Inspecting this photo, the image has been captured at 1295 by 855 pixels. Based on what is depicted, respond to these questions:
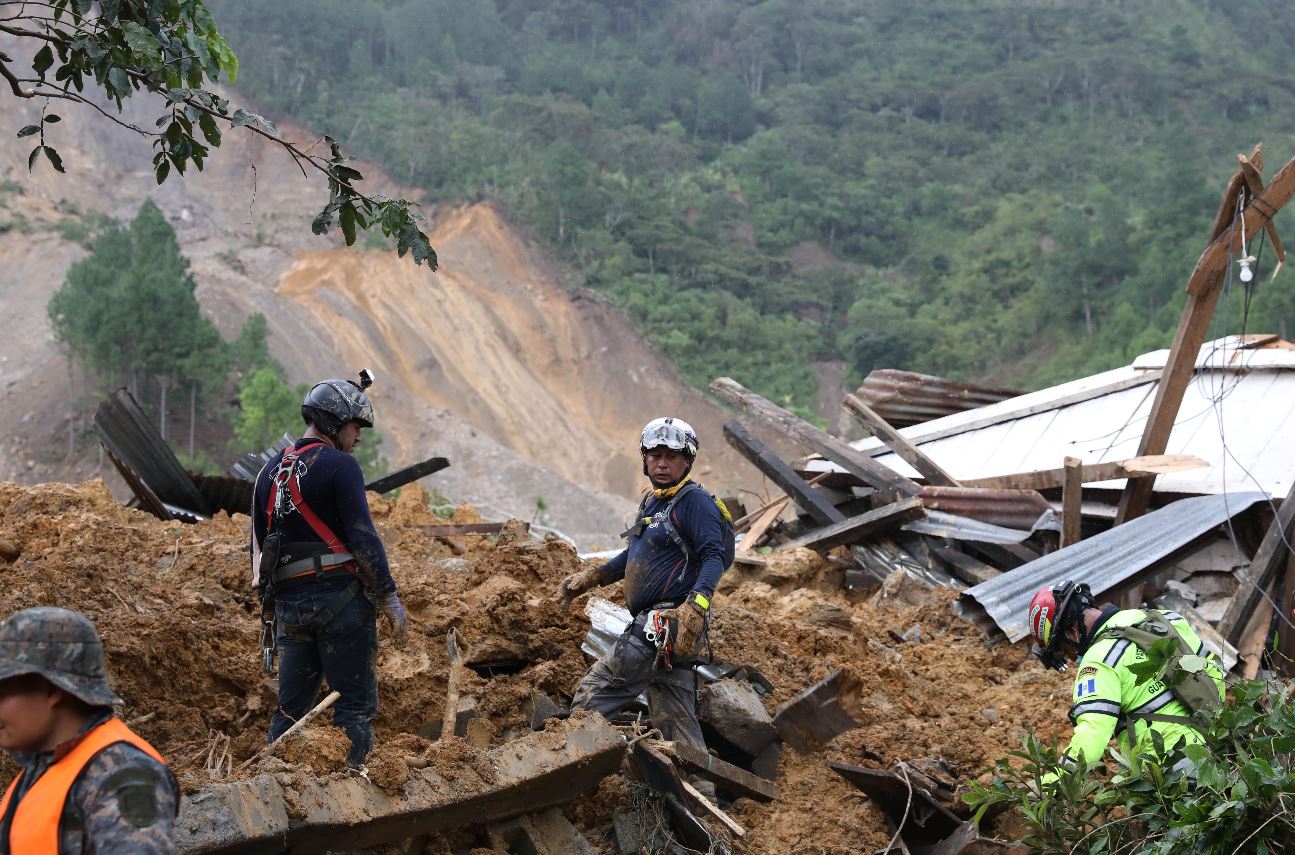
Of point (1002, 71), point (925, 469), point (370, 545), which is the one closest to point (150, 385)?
point (925, 469)

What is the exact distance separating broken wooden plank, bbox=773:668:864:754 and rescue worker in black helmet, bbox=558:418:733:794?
796 mm

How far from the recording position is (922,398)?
47.6 feet

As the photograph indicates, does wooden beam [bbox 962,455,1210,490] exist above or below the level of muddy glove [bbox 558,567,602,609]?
below

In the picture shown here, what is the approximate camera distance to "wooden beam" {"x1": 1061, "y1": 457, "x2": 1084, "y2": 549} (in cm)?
949

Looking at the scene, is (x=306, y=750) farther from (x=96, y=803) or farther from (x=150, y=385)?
(x=150, y=385)

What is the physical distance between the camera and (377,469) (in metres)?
28.0

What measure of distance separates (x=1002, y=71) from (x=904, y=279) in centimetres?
1916

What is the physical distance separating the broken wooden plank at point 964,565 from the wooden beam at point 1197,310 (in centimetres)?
111

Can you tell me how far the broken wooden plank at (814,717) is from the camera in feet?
21.1

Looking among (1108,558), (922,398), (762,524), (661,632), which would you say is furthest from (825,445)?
(661,632)

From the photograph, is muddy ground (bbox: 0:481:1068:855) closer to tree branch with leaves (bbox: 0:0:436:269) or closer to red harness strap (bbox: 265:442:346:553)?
red harness strap (bbox: 265:442:346:553)

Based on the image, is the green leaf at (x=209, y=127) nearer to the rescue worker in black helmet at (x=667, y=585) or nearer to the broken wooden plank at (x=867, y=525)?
the rescue worker in black helmet at (x=667, y=585)

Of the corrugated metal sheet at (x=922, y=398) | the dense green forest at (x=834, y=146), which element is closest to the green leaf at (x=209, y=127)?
the corrugated metal sheet at (x=922, y=398)

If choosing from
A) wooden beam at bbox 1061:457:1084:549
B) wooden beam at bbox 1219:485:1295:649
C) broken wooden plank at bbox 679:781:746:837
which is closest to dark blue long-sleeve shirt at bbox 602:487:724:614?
broken wooden plank at bbox 679:781:746:837
